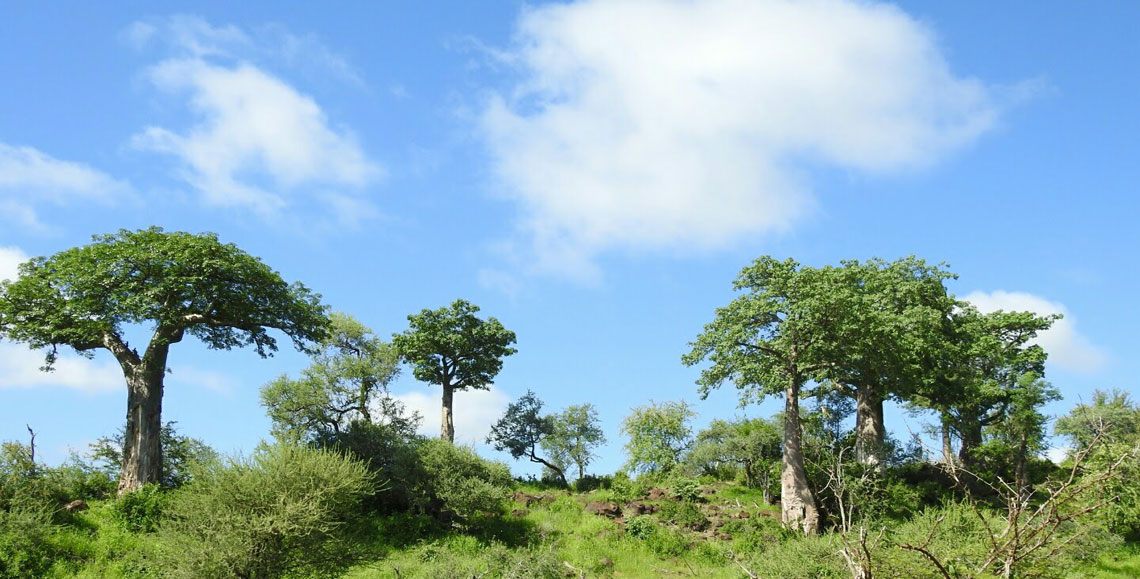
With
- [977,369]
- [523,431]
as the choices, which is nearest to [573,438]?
[523,431]

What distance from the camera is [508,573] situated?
22016 millimetres

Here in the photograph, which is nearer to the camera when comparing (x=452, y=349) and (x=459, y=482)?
(x=459, y=482)

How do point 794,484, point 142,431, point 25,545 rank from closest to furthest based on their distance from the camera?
Result: 1. point 25,545
2. point 142,431
3. point 794,484

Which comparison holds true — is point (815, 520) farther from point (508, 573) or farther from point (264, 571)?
point (264, 571)

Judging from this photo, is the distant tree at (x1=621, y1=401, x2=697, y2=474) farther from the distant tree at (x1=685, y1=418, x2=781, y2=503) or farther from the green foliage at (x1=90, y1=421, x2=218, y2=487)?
the green foliage at (x1=90, y1=421, x2=218, y2=487)

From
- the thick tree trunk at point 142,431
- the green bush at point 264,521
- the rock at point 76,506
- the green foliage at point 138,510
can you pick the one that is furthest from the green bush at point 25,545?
the thick tree trunk at point 142,431

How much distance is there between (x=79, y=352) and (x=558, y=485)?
25.4 metres

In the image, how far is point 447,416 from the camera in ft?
147

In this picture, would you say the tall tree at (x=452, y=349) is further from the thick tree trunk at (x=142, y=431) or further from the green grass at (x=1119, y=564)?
the green grass at (x=1119, y=564)

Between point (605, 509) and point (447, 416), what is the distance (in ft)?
44.0

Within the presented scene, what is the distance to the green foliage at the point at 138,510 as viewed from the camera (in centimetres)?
2828

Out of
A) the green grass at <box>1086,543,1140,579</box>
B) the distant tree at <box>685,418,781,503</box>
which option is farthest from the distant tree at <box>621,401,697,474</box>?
the green grass at <box>1086,543,1140,579</box>

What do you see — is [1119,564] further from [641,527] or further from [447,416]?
[447,416]

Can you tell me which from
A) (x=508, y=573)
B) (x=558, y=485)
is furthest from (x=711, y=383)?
(x=508, y=573)
